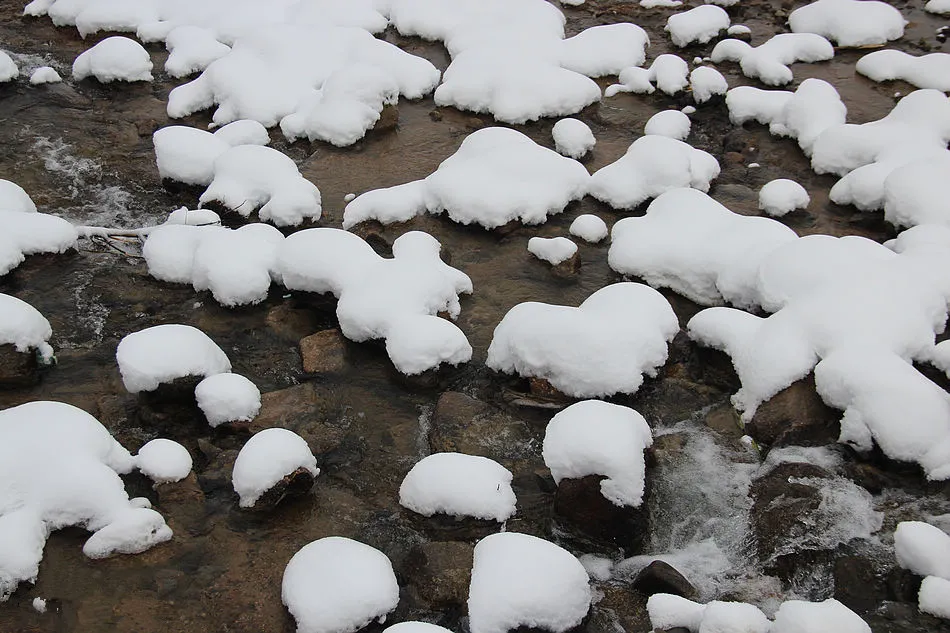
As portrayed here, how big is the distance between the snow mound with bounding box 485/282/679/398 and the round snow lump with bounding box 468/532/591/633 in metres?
1.32

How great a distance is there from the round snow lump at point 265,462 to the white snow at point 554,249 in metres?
2.43

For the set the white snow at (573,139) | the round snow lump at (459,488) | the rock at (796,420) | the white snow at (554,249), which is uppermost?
the white snow at (573,139)

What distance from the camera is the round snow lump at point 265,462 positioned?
13.4ft

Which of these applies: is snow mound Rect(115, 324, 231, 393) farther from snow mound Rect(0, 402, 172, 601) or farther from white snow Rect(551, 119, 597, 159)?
white snow Rect(551, 119, 597, 159)

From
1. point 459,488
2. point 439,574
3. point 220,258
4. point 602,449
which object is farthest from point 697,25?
point 439,574

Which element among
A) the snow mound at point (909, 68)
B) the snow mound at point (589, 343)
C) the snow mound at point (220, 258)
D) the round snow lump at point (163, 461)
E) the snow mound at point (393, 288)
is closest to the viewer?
the round snow lump at point (163, 461)

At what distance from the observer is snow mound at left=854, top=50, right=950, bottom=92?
7.71 meters

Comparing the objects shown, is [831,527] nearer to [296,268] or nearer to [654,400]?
[654,400]

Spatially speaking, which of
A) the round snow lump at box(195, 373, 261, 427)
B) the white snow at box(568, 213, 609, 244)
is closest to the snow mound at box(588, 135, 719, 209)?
the white snow at box(568, 213, 609, 244)

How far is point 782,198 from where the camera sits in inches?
246

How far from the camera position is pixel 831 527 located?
393 cm

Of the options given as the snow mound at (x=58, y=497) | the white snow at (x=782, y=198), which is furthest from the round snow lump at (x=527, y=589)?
the white snow at (x=782, y=198)

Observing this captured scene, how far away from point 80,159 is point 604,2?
635 cm

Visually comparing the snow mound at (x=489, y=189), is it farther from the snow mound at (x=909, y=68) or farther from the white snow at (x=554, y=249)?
the snow mound at (x=909, y=68)
